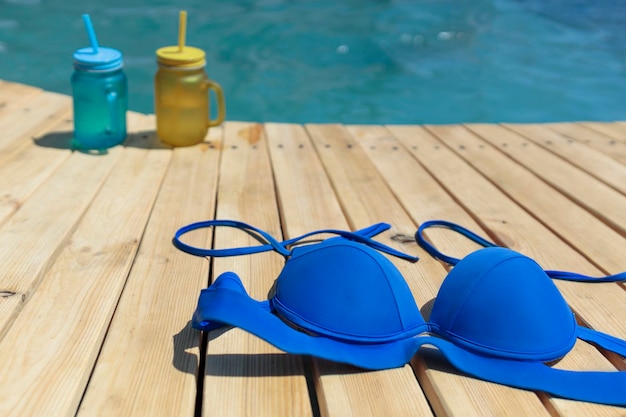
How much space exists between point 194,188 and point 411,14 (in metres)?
5.38

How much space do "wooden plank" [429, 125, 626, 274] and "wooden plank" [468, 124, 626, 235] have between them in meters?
0.03

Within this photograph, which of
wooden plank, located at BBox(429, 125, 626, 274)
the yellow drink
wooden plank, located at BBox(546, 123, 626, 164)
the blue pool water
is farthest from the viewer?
the blue pool water

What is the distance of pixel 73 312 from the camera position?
131cm

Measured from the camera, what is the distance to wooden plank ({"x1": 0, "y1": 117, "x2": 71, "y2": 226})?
1.79 m

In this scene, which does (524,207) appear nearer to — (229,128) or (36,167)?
(229,128)

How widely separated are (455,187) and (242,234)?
760 millimetres

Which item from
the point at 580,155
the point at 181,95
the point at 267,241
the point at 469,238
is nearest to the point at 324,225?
the point at 267,241

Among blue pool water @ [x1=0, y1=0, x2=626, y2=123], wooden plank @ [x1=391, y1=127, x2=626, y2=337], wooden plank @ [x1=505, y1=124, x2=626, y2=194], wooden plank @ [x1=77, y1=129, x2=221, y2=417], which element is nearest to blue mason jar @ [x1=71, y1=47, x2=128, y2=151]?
wooden plank @ [x1=77, y1=129, x2=221, y2=417]

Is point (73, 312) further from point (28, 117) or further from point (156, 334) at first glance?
point (28, 117)

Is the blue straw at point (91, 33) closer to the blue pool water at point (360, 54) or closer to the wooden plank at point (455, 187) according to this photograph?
the wooden plank at point (455, 187)

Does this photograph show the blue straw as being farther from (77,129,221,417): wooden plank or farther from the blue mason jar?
(77,129,221,417): wooden plank

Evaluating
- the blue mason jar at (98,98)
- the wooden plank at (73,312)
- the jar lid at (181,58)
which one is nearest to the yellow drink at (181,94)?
the jar lid at (181,58)

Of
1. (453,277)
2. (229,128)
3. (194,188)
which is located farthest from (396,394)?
(229,128)

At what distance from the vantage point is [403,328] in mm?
1235
